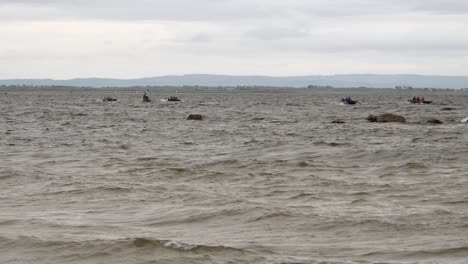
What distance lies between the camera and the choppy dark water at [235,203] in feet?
44.3

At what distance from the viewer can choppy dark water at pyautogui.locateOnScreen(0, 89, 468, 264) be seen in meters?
13.5

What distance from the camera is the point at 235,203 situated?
1831 cm

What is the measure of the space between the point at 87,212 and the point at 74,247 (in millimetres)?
3744

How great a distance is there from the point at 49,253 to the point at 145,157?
52.5ft

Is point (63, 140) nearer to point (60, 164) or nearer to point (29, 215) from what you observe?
point (60, 164)

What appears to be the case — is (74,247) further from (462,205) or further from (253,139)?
(253,139)

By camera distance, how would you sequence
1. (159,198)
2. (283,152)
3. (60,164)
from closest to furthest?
(159,198) → (60,164) → (283,152)

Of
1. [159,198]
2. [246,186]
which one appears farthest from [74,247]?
[246,186]

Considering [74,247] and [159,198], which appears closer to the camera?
[74,247]

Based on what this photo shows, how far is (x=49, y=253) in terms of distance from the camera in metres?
13.5

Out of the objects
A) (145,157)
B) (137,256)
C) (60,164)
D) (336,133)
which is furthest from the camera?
(336,133)

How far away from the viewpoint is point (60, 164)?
1076 inches

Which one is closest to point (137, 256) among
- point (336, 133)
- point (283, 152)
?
point (283, 152)

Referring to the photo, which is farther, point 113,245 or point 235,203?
point 235,203
